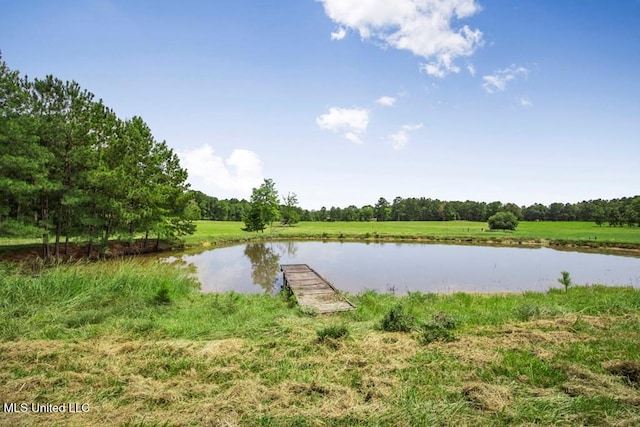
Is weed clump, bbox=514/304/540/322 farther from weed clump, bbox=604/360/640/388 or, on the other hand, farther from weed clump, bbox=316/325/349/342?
weed clump, bbox=316/325/349/342

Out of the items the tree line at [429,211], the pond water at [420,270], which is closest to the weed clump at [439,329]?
the pond water at [420,270]

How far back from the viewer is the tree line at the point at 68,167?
14.7 meters

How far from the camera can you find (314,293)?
38.3ft

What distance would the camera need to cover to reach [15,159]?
13.5 m

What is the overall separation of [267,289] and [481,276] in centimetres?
1351

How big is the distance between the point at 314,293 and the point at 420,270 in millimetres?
11671

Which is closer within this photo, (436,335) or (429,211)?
(436,335)

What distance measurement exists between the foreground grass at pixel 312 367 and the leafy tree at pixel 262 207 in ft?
122

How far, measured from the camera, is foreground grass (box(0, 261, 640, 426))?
3574mm

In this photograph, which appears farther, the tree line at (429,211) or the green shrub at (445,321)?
the tree line at (429,211)

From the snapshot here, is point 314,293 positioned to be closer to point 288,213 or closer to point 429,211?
point 288,213

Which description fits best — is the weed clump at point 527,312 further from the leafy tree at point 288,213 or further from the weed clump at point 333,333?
the leafy tree at point 288,213

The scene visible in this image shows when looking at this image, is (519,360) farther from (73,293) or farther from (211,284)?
(211,284)

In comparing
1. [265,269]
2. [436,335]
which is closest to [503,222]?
[265,269]
